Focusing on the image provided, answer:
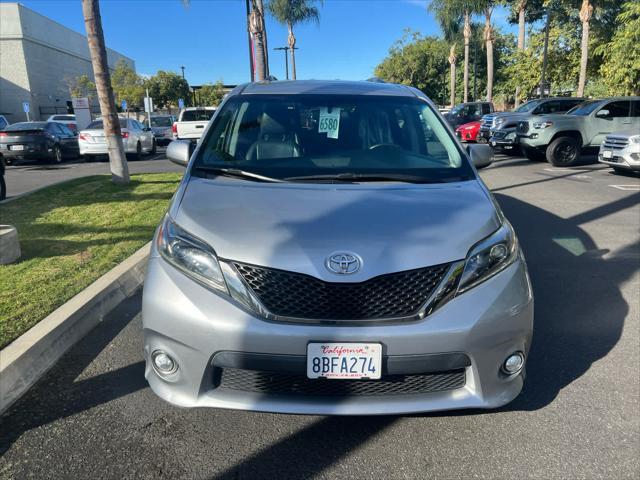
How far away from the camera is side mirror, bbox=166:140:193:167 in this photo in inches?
148

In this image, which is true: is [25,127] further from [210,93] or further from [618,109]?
[210,93]

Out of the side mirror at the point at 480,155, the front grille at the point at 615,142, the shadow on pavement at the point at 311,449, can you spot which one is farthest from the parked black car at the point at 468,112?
the shadow on pavement at the point at 311,449

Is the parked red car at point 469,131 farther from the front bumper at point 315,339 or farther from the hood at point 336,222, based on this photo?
the front bumper at point 315,339

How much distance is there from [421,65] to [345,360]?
7320cm

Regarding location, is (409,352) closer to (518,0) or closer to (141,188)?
(141,188)

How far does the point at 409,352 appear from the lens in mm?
2275

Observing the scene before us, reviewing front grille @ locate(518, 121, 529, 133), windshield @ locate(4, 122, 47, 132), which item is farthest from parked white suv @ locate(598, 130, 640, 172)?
windshield @ locate(4, 122, 47, 132)

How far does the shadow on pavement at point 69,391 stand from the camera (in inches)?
112

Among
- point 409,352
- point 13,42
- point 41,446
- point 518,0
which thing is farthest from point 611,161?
point 13,42

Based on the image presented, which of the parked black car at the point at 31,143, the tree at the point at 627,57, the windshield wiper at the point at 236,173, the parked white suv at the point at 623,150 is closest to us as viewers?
the windshield wiper at the point at 236,173

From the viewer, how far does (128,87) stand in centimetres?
6191

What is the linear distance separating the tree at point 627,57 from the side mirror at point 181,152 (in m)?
23.1

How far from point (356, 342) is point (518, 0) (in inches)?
1368

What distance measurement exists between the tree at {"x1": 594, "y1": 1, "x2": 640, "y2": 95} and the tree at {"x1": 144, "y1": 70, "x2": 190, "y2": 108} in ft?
189
